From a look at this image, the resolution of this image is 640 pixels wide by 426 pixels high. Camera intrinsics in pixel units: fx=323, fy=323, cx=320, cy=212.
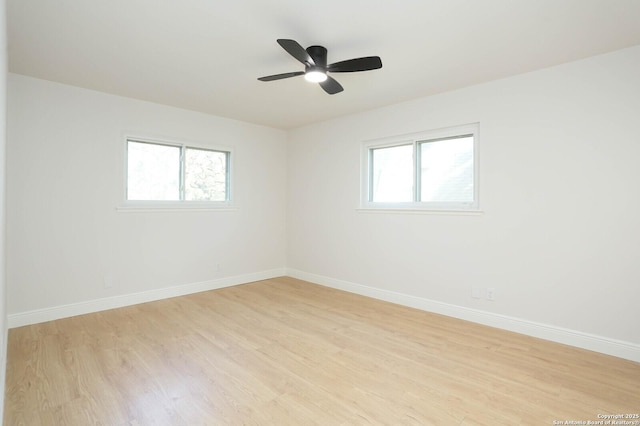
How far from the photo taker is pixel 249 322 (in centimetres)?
338

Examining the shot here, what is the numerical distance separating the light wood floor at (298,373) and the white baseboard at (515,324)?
0.41ft

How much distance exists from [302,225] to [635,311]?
13.2ft

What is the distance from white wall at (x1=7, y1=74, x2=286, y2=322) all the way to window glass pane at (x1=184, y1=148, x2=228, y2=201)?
200 mm

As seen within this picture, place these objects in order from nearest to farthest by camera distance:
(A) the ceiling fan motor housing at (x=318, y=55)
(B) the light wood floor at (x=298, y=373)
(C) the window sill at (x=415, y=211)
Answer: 1. (B) the light wood floor at (x=298, y=373)
2. (A) the ceiling fan motor housing at (x=318, y=55)
3. (C) the window sill at (x=415, y=211)

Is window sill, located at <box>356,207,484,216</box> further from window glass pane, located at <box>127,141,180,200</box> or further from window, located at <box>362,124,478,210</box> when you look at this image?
window glass pane, located at <box>127,141,180,200</box>

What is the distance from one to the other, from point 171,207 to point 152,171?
20.5 inches

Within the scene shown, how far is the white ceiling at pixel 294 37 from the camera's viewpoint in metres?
2.13

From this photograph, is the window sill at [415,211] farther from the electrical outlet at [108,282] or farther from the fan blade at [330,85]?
the electrical outlet at [108,282]

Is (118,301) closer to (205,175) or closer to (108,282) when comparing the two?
(108,282)

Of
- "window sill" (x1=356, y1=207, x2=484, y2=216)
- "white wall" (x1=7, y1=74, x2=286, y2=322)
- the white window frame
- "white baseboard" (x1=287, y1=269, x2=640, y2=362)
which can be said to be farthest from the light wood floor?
the white window frame

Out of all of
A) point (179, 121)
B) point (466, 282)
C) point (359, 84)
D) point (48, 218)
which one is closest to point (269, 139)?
point (179, 121)

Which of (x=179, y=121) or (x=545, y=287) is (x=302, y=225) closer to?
(x=179, y=121)

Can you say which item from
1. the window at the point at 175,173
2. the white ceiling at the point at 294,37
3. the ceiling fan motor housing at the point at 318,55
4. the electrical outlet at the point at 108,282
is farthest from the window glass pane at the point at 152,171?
the ceiling fan motor housing at the point at 318,55

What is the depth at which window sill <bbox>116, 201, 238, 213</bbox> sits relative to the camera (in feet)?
12.9
